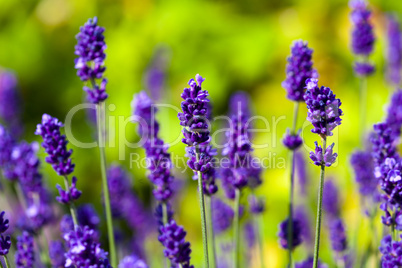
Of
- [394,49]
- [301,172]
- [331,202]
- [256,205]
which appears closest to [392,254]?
[256,205]

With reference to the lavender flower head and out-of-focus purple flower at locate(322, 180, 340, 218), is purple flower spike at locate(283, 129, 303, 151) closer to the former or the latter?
the lavender flower head

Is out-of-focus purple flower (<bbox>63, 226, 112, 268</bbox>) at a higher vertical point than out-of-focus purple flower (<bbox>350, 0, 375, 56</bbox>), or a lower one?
lower

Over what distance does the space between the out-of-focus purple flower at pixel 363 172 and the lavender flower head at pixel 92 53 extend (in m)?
1.36

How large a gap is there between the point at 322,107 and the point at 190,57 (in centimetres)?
373

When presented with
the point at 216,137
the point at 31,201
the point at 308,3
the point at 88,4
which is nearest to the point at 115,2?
the point at 88,4

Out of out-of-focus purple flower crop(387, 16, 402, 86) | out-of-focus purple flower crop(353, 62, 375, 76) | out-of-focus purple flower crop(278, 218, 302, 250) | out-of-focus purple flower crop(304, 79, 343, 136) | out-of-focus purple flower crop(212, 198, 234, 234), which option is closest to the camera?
out-of-focus purple flower crop(304, 79, 343, 136)

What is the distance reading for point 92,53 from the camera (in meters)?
1.95

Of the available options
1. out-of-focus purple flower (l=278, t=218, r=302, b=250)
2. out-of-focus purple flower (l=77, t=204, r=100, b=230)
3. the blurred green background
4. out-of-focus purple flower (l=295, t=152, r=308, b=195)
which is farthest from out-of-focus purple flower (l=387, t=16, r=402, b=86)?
out-of-focus purple flower (l=77, t=204, r=100, b=230)

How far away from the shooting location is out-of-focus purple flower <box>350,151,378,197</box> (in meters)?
2.56

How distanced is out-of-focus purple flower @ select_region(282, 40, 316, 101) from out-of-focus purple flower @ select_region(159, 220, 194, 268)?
823 millimetres

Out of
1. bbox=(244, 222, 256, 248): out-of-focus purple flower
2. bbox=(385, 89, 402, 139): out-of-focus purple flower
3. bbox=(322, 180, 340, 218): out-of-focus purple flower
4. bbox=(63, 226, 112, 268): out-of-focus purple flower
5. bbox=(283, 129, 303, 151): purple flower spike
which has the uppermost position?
→ bbox=(385, 89, 402, 139): out-of-focus purple flower

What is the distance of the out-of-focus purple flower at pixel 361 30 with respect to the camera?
2844mm

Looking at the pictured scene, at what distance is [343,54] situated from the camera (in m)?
5.21

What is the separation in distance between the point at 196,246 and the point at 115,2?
2.75 meters
